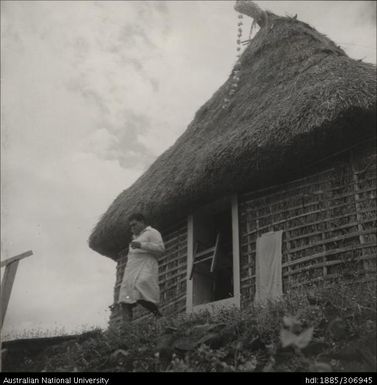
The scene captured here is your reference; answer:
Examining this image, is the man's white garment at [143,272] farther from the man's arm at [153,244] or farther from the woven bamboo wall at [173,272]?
the woven bamboo wall at [173,272]

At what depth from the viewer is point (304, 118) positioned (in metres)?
7.07

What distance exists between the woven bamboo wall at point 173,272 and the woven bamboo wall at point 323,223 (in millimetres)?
1263

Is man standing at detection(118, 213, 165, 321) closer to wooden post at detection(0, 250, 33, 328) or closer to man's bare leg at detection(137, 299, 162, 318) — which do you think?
man's bare leg at detection(137, 299, 162, 318)

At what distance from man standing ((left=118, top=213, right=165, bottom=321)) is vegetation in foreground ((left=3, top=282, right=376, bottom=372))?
0.84 meters

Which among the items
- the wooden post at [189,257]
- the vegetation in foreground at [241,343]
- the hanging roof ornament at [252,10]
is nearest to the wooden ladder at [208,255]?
the wooden post at [189,257]

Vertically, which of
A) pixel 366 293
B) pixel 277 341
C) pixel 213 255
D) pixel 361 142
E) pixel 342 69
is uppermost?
pixel 342 69

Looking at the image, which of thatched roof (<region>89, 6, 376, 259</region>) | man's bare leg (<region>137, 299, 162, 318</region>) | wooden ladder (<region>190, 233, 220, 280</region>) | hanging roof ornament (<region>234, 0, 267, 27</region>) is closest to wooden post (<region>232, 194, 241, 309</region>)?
thatched roof (<region>89, 6, 376, 259</region>)

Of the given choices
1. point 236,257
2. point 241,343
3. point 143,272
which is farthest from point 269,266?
point 241,343

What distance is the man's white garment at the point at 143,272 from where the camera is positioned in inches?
270

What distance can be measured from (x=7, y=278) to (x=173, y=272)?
3740mm

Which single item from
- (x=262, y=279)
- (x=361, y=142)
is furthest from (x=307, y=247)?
(x=361, y=142)

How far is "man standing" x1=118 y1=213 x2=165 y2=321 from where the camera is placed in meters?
6.86
